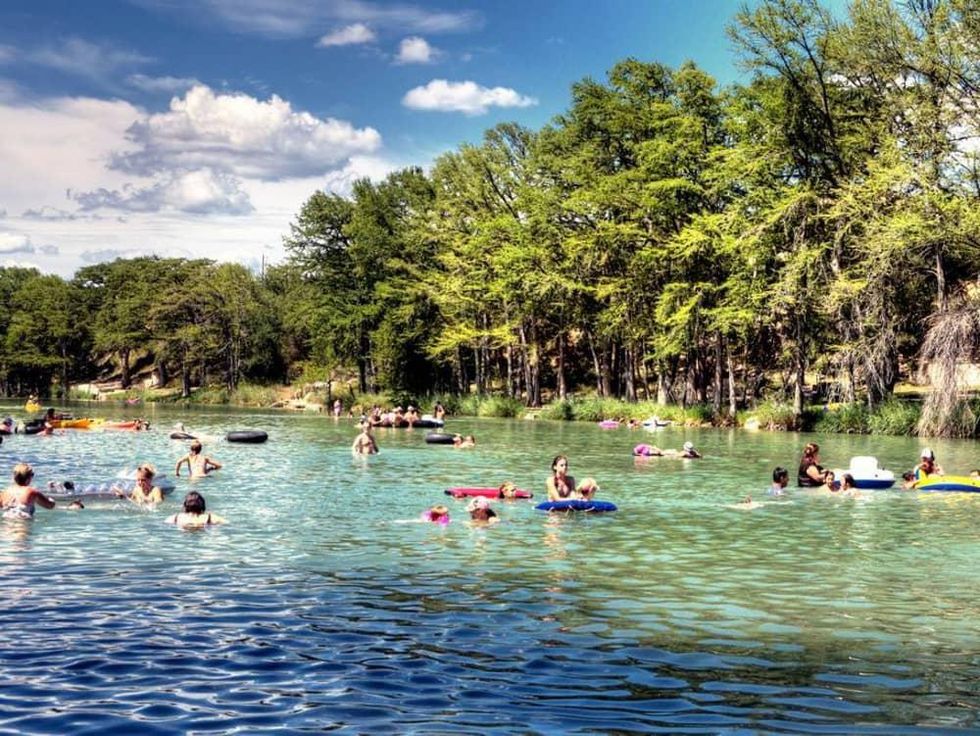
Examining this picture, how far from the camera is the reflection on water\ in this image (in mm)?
8172

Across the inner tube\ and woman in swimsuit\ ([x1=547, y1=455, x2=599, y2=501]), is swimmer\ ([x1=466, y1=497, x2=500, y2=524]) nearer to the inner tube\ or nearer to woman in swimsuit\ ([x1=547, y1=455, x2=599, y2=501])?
woman in swimsuit\ ([x1=547, y1=455, x2=599, y2=501])

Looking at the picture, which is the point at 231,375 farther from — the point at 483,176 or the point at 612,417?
the point at 612,417

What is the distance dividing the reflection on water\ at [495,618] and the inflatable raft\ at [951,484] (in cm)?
165

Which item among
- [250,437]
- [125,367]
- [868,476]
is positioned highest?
[125,367]

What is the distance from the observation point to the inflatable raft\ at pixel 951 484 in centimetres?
2495

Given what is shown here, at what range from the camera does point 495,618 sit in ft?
37.4

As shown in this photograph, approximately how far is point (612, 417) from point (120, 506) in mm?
41381

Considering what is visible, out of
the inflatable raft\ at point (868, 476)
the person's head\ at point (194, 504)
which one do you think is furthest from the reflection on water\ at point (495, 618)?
the inflatable raft\ at point (868, 476)

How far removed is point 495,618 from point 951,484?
17.8 meters

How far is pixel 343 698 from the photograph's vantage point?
8398 millimetres

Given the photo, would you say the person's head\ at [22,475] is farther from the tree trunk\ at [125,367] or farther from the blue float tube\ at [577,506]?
the tree trunk\ at [125,367]

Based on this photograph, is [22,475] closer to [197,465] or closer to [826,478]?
[197,465]

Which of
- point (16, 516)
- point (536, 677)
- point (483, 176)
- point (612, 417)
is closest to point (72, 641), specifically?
point (536, 677)

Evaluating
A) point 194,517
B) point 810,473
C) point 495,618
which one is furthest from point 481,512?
point 810,473
